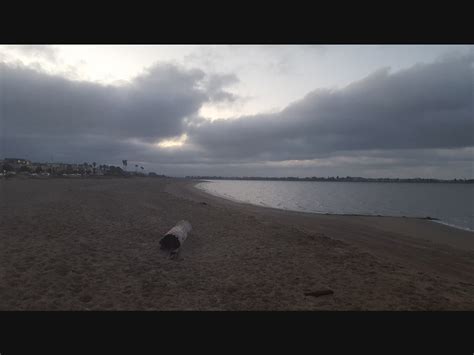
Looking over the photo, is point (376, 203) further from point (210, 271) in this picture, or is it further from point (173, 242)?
point (210, 271)

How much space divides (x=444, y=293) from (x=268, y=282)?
4741mm

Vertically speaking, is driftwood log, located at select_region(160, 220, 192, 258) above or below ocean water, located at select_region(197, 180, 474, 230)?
above

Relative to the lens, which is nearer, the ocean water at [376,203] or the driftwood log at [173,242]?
the driftwood log at [173,242]

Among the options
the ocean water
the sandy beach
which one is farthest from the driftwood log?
the ocean water

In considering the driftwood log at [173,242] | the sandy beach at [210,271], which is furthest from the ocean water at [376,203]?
the driftwood log at [173,242]

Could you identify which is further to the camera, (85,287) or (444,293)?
(444,293)

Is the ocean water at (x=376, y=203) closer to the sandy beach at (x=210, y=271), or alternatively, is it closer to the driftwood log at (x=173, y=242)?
the sandy beach at (x=210, y=271)

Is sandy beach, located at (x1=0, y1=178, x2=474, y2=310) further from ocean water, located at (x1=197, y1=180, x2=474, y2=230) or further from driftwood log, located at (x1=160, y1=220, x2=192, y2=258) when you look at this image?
ocean water, located at (x1=197, y1=180, x2=474, y2=230)

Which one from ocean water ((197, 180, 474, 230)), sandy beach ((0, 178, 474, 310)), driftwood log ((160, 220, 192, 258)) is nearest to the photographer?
sandy beach ((0, 178, 474, 310))

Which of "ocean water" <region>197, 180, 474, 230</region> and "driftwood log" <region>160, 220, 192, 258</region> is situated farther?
"ocean water" <region>197, 180, 474, 230</region>
